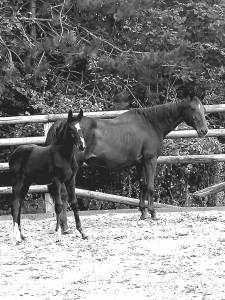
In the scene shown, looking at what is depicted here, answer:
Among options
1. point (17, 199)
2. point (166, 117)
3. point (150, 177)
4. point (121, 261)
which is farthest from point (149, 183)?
point (121, 261)

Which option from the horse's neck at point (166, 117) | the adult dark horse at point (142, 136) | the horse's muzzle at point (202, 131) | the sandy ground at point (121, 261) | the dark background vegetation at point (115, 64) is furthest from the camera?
→ the dark background vegetation at point (115, 64)

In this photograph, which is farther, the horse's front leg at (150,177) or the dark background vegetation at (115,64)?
the dark background vegetation at (115,64)

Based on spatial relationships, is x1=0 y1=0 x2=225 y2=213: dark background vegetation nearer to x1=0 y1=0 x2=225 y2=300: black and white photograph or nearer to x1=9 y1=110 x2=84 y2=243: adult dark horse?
x1=0 y1=0 x2=225 y2=300: black and white photograph

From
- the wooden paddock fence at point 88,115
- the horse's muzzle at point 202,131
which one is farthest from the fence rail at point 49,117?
the horse's muzzle at point 202,131

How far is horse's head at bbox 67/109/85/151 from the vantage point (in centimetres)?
781

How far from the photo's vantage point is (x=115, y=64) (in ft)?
41.9

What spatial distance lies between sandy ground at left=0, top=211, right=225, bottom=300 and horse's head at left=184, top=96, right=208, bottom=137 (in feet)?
3.92

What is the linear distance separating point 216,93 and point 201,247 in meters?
7.27

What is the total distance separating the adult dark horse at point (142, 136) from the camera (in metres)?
9.40

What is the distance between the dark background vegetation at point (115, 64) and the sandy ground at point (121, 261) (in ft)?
9.71

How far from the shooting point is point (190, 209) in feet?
34.1

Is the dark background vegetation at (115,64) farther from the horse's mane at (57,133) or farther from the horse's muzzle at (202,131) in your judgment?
the horse's mane at (57,133)

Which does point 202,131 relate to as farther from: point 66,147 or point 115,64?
point 115,64

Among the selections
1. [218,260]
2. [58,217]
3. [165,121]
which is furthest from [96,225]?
[218,260]
